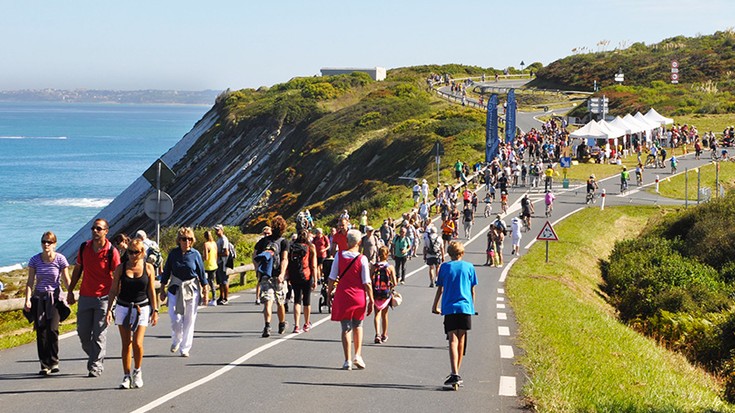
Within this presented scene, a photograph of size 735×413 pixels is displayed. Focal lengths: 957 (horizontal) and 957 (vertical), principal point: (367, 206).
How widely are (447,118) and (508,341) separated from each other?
59466 millimetres

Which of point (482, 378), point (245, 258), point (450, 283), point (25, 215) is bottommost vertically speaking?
point (25, 215)

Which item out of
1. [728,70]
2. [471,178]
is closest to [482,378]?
[471,178]

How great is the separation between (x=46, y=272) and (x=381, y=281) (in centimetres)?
443

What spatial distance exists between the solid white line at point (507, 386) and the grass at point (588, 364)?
185mm

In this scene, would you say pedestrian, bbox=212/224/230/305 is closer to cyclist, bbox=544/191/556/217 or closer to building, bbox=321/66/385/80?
cyclist, bbox=544/191/556/217

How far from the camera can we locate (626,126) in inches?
2276

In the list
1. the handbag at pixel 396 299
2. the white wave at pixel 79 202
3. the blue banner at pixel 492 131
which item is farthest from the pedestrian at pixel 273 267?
the white wave at pixel 79 202

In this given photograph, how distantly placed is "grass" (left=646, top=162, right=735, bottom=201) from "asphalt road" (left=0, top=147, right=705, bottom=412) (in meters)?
34.5

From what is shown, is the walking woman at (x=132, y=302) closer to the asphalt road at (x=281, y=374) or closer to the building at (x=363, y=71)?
the asphalt road at (x=281, y=374)

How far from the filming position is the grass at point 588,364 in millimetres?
9602

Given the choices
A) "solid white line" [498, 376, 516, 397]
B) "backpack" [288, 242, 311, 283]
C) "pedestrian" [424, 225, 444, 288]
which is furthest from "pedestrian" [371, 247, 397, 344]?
"pedestrian" [424, 225, 444, 288]

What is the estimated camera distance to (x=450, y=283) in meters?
10.5

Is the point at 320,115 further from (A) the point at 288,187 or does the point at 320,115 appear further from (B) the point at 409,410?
(B) the point at 409,410

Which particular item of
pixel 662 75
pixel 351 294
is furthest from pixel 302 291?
pixel 662 75
